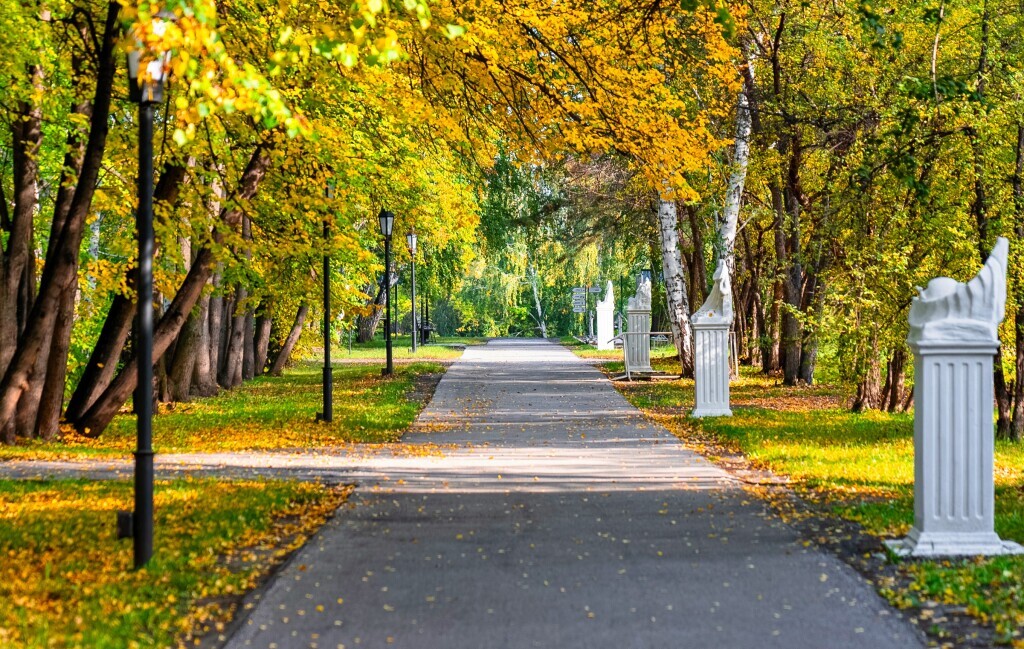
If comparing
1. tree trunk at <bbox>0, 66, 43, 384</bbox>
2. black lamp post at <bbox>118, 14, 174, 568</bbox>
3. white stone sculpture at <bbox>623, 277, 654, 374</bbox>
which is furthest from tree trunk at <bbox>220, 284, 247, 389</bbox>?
black lamp post at <bbox>118, 14, 174, 568</bbox>

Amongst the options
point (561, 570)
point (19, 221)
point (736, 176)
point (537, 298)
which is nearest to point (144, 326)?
point (561, 570)

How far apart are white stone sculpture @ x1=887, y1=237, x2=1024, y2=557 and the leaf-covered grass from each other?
4.28 m

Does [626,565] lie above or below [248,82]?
below

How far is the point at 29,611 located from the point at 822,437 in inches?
444

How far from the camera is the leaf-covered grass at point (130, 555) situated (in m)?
6.34

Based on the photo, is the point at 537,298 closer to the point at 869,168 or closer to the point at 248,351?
the point at 248,351

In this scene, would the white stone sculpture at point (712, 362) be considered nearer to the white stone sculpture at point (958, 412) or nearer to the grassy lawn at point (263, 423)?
the grassy lawn at point (263, 423)

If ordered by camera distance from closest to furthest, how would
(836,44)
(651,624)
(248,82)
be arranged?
1. (651,624)
2. (248,82)
3. (836,44)

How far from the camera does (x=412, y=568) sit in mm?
7828

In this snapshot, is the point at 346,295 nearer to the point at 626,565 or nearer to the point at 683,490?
the point at 683,490

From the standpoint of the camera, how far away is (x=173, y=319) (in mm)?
17281

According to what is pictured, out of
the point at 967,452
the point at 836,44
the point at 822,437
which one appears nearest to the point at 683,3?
the point at 967,452

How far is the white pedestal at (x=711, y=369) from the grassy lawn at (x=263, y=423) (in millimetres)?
4508

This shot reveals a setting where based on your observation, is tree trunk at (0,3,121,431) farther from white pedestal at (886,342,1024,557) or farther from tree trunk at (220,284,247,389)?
tree trunk at (220,284,247,389)
